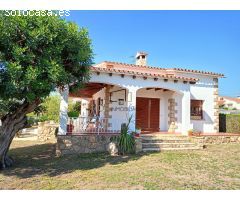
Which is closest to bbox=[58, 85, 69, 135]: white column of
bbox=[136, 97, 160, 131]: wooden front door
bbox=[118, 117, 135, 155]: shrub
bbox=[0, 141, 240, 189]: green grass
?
bbox=[0, 141, 240, 189]: green grass

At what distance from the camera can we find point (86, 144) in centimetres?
1176

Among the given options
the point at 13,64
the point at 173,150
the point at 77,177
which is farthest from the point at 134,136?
the point at 13,64

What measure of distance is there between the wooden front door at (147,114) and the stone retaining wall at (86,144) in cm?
469

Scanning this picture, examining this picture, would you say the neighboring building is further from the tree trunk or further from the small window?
the tree trunk

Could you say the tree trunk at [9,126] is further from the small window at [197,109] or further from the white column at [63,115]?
the small window at [197,109]

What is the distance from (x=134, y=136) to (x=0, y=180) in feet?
20.6

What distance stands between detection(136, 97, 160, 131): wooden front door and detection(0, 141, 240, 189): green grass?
510 cm

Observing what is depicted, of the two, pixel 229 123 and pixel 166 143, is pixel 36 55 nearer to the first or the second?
pixel 166 143

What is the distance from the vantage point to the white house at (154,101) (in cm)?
1320

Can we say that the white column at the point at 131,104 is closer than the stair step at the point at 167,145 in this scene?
No

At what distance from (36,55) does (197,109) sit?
12444 mm

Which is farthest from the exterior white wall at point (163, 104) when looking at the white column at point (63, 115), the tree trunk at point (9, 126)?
the tree trunk at point (9, 126)
